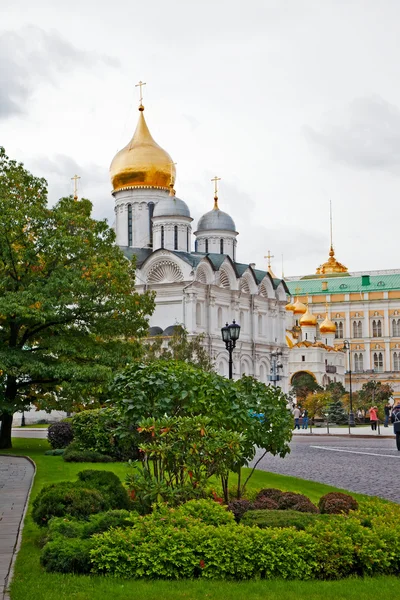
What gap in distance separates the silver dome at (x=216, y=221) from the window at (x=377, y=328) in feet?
133

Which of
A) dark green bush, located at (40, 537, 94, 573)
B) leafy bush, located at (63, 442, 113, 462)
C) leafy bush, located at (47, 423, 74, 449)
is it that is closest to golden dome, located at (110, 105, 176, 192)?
leafy bush, located at (47, 423, 74, 449)

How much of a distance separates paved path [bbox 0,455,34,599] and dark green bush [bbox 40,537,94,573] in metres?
0.40

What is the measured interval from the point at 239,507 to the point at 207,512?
1.52 m

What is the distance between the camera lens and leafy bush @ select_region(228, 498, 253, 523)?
10797 mm

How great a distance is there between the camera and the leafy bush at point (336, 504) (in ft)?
35.8

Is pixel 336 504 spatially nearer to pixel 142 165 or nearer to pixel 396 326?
pixel 142 165

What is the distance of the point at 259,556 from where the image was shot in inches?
334

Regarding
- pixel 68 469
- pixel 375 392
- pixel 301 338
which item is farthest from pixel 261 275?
pixel 68 469

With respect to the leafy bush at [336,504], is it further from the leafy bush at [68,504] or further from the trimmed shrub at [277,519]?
A: the leafy bush at [68,504]

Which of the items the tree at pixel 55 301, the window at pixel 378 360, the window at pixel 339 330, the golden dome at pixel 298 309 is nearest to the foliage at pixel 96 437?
the tree at pixel 55 301

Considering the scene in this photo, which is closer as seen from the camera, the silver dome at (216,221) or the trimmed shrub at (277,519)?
the trimmed shrub at (277,519)

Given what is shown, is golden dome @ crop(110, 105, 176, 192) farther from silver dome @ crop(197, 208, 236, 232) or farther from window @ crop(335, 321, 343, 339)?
window @ crop(335, 321, 343, 339)

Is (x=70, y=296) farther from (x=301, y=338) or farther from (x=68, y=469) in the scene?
(x=301, y=338)

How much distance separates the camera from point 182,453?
1041cm
